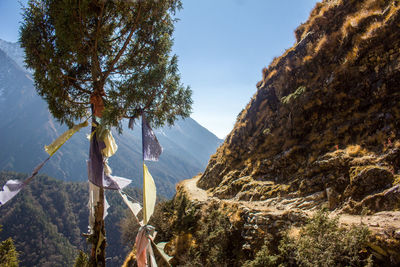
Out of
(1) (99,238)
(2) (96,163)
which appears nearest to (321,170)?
(2) (96,163)

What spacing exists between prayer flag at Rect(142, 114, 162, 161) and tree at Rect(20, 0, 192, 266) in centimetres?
55

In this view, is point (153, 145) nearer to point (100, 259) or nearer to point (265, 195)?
point (100, 259)

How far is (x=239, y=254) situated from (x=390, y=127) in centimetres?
650

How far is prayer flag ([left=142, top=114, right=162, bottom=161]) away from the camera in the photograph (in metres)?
6.08

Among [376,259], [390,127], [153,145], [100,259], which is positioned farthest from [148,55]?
[390,127]

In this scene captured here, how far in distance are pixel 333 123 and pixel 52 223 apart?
6536 inches

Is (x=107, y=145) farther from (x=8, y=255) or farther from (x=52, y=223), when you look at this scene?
(x=52, y=223)

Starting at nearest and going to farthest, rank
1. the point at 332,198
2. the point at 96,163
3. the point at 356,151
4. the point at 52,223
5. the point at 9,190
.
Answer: the point at 9,190 → the point at 96,163 → the point at 332,198 → the point at 356,151 → the point at 52,223

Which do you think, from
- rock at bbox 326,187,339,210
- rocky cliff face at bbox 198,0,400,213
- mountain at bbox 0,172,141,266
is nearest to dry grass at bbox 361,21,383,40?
rocky cliff face at bbox 198,0,400,213

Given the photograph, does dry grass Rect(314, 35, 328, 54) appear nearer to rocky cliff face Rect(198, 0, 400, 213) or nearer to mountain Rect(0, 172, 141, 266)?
rocky cliff face Rect(198, 0, 400, 213)

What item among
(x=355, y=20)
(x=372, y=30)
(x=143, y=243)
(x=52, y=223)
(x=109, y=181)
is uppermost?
(x=355, y=20)

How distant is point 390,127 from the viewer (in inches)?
260

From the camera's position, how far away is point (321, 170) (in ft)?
25.0

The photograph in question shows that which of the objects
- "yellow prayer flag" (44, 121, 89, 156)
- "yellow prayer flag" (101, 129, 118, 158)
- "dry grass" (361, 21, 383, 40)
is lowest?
"yellow prayer flag" (44, 121, 89, 156)
